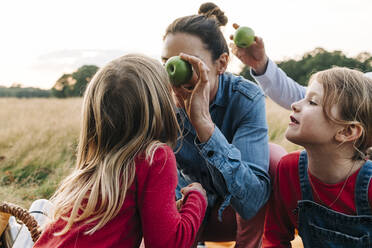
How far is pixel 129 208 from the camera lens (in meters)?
1.47

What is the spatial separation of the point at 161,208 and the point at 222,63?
951 millimetres

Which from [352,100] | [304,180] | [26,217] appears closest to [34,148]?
[26,217]

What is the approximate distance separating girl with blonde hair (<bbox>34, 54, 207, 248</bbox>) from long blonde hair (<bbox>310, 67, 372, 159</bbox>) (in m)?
0.71

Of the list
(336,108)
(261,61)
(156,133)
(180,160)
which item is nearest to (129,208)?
(156,133)

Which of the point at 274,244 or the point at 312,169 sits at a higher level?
the point at 312,169

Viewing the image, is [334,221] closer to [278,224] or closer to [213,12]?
[278,224]

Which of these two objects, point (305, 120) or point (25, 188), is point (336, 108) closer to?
point (305, 120)

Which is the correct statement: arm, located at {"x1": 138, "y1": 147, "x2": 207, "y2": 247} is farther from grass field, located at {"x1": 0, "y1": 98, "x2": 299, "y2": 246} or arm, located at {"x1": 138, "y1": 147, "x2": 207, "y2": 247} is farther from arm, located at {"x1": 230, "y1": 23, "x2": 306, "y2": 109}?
grass field, located at {"x1": 0, "y1": 98, "x2": 299, "y2": 246}

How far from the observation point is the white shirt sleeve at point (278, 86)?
229 cm

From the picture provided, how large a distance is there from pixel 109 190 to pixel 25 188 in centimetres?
326

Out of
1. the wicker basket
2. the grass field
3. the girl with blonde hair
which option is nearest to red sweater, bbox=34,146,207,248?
the girl with blonde hair

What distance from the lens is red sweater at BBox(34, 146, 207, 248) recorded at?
1420 mm

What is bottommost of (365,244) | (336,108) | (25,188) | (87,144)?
(25,188)

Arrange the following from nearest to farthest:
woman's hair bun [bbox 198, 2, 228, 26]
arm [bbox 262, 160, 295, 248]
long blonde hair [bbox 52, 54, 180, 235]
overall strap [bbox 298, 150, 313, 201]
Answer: long blonde hair [bbox 52, 54, 180, 235] → overall strap [bbox 298, 150, 313, 201] → arm [bbox 262, 160, 295, 248] → woman's hair bun [bbox 198, 2, 228, 26]
